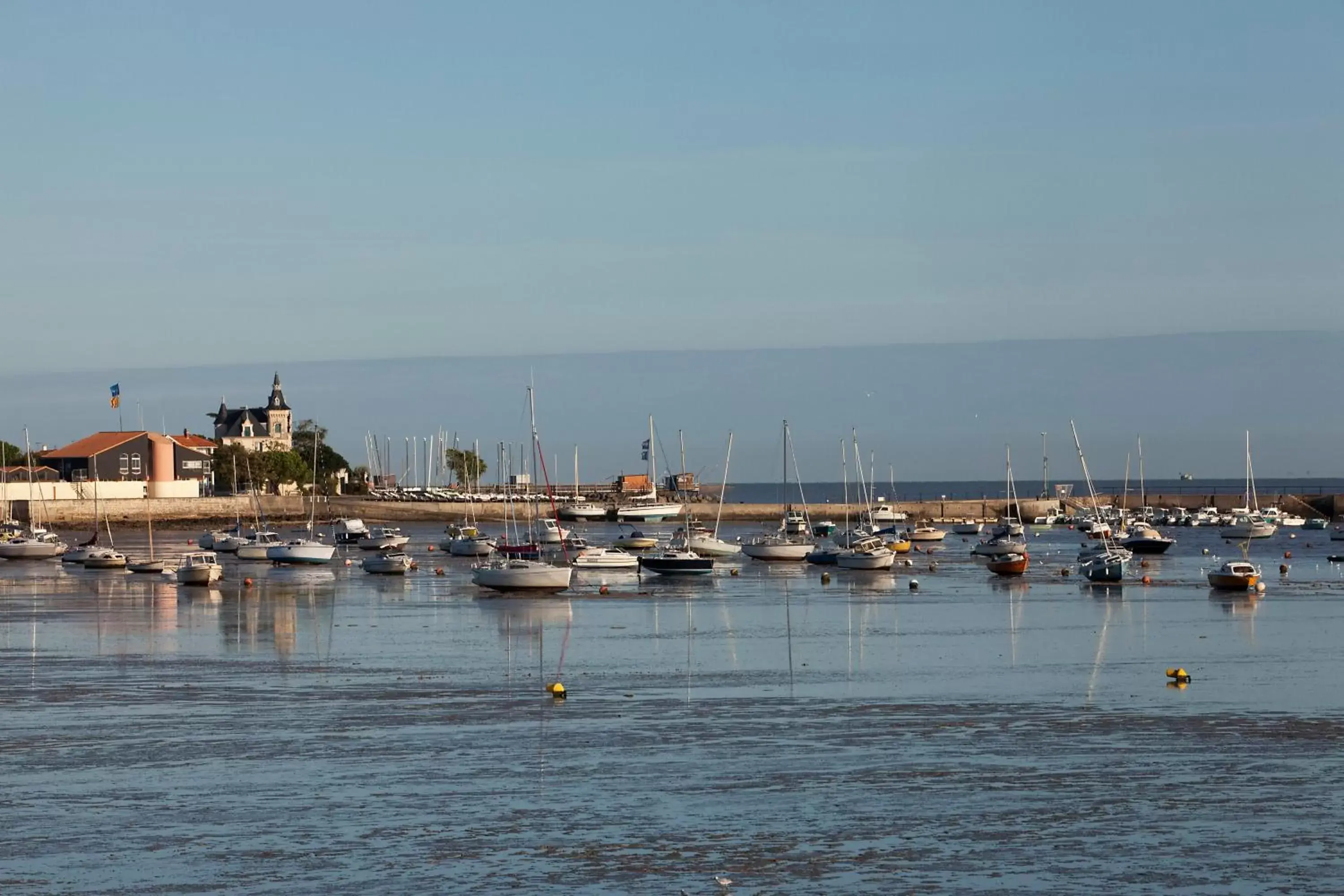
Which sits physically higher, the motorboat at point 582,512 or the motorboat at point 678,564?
the motorboat at point 582,512

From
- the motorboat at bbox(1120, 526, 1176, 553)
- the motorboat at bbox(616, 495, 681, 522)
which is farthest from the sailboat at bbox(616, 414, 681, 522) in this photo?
the motorboat at bbox(1120, 526, 1176, 553)

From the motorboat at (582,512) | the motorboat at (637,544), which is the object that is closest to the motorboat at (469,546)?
the motorboat at (637,544)

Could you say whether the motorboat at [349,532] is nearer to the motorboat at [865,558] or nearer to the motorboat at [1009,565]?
the motorboat at [865,558]

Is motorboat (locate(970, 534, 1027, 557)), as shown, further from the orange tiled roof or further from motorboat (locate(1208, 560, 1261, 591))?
the orange tiled roof

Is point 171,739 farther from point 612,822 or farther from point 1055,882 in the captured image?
point 1055,882

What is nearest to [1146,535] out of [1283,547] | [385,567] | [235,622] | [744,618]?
[1283,547]

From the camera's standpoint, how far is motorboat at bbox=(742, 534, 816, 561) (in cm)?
8975

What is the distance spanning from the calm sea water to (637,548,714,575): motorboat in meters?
23.6

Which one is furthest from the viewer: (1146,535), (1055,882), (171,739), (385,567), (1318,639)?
(1146,535)

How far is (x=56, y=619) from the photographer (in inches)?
2090

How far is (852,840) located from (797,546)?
229ft

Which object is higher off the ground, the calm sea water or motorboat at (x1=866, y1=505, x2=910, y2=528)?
motorboat at (x1=866, y1=505, x2=910, y2=528)

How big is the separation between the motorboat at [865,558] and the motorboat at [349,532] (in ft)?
150

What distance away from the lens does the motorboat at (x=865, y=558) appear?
81.1 metres
